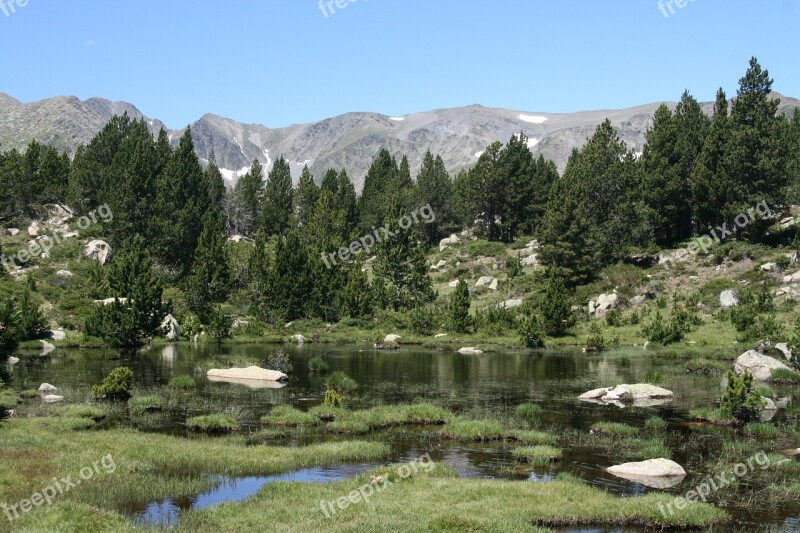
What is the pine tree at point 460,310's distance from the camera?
8794cm

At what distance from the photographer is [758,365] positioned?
5312 cm

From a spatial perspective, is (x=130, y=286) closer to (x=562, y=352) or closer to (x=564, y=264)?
(x=562, y=352)

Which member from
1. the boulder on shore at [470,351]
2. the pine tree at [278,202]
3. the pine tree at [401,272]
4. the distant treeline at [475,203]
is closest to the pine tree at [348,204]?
the distant treeline at [475,203]

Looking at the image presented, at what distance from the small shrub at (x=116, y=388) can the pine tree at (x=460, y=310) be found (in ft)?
176

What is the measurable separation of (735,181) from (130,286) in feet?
259

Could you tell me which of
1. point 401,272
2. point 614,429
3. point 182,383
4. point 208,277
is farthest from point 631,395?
point 208,277

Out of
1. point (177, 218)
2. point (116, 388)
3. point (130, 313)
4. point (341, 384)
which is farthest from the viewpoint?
point (177, 218)

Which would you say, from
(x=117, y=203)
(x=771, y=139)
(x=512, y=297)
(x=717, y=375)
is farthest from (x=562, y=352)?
(x=117, y=203)

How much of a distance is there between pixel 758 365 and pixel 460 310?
133 ft

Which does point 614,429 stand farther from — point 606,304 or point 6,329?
point 606,304

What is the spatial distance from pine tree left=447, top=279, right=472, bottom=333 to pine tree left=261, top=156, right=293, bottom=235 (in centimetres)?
7231

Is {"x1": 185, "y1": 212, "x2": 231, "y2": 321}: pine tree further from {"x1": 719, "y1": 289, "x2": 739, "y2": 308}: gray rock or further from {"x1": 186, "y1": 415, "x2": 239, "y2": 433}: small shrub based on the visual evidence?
{"x1": 719, "y1": 289, "x2": 739, "y2": 308}: gray rock

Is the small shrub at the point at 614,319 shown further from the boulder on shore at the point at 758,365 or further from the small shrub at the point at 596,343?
the boulder on shore at the point at 758,365

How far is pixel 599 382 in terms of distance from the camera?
50125mm
